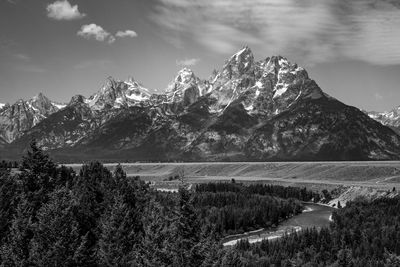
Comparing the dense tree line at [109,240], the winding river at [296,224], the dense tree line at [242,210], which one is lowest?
the winding river at [296,224]

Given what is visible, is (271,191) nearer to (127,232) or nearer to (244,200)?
(244,200)

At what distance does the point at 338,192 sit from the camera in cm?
15675

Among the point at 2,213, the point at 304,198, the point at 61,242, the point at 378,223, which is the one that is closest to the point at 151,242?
the point at 61,242

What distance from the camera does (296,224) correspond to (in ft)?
389

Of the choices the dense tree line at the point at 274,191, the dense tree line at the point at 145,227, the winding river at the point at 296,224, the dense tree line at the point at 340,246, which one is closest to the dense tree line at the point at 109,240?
the dense tree line at the point at 145,227

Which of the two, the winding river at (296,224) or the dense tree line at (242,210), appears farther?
the dense tree line at (242,210)

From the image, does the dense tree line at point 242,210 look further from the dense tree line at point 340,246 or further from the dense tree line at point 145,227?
the dense tree line at point 340,246

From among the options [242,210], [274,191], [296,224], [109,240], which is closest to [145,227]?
[109,240]

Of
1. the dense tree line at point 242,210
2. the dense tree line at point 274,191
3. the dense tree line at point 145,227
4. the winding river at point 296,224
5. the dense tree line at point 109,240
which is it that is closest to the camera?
the dense tree line at point 109,240

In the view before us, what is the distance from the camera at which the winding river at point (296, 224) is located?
106 meters

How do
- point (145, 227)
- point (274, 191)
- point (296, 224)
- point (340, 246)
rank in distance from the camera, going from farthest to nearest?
point (274, 191)
point (296, 224)
point (340, 246)
point (145, 227)

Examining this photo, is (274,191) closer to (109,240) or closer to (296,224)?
(296,224)

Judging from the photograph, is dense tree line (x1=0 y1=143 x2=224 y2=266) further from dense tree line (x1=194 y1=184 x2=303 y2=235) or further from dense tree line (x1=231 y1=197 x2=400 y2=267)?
dense tree line (x1=194 y1=184 x2=303 y2=235)

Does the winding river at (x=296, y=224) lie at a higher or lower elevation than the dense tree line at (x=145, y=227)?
lower
